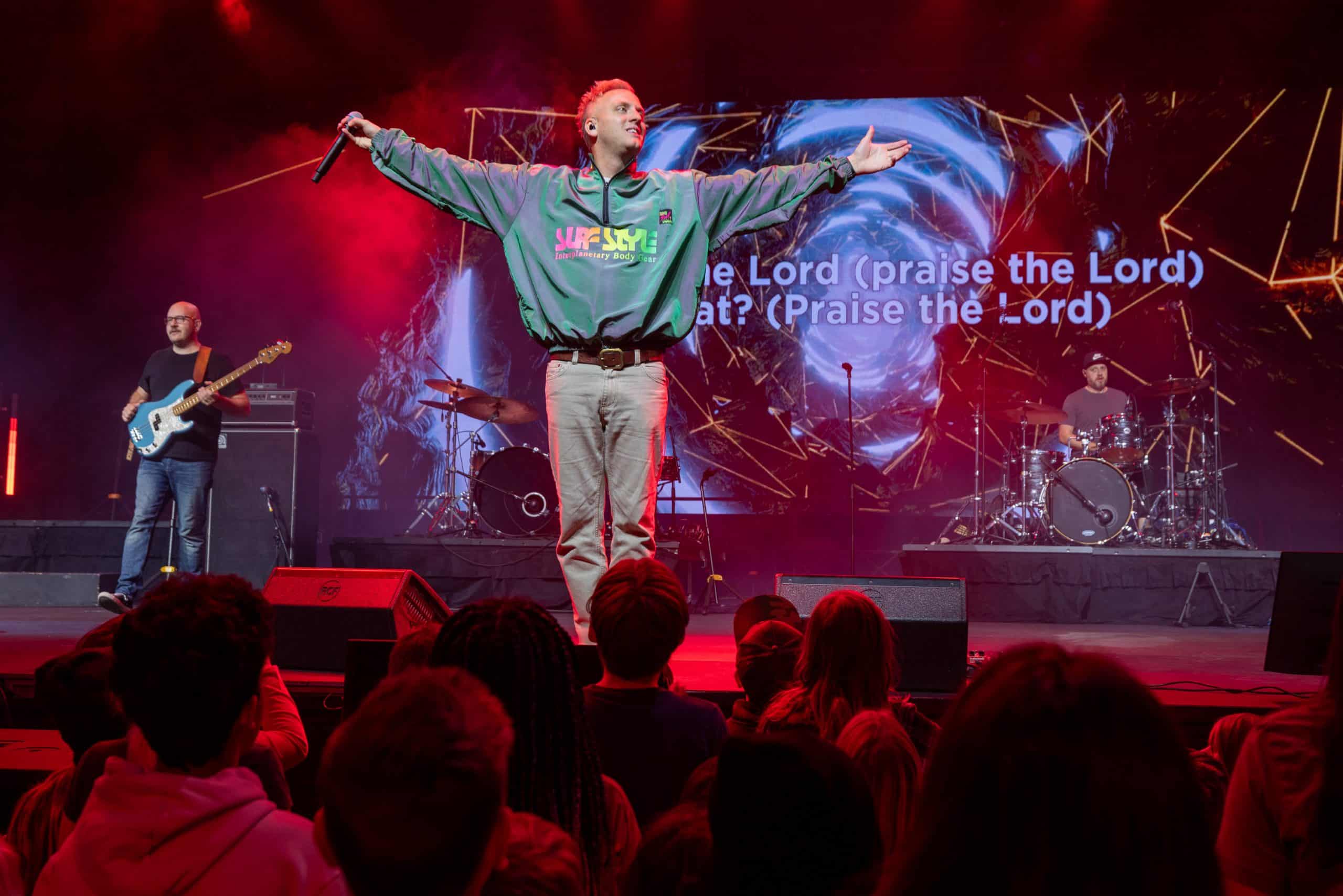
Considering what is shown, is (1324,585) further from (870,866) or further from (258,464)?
(258,464)

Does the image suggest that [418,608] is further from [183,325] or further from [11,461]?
[11,461]

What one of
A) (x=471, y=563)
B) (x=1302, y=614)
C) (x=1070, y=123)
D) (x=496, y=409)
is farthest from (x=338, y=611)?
(x=1070, y=123)

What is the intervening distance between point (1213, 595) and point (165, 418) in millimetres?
8229

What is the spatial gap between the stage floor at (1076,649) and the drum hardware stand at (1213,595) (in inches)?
11.5

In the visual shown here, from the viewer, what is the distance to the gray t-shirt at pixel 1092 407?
10.6 meters

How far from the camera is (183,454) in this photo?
793cm

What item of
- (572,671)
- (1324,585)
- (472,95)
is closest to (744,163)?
(472,95)

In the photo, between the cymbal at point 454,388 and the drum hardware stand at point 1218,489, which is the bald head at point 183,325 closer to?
the cymbal at point 454,388

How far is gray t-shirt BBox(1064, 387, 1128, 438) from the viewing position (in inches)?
416

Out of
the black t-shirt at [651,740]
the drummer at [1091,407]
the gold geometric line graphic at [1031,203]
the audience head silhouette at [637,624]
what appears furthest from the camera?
the gold geometric line graphic at [1031,203]

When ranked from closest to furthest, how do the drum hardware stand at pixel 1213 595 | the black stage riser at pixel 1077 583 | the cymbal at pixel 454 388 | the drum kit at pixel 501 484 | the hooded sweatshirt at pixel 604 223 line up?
the hooded sweatshirt at pixel 604 223 < the drum hardware stand at pixel 1213 595 < the black stage riser at pixel 1077 583 < the cymbal at pixel 454 388 < the drum kit at pixel 501 484

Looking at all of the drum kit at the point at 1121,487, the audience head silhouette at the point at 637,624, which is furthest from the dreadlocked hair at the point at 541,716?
the drum kit at the point at 1121,487

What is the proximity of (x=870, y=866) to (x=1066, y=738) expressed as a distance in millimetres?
384

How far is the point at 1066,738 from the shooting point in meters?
0.87
